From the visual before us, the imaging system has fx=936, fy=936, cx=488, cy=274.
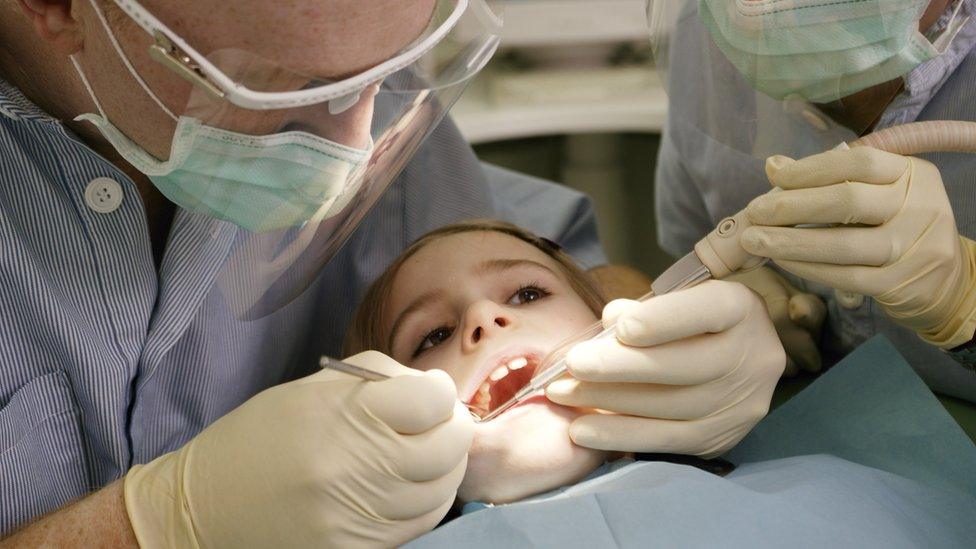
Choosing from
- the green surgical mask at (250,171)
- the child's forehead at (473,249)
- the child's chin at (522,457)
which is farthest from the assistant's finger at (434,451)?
the child's forehead at (473,249)

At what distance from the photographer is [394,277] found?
174cm

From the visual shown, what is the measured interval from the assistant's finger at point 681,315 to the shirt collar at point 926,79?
47cm

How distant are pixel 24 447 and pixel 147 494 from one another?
0.77ft

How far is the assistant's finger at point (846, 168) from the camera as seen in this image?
129 centimetres

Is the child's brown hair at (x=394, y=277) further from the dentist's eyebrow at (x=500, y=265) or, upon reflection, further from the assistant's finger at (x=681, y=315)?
the assistant's finger at (x=681, y=315)

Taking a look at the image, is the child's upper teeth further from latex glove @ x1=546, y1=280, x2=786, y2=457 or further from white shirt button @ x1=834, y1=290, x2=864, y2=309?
white shirt button @ x1=834, y1=290, x2=864, y2=309

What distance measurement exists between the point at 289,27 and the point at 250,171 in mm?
222

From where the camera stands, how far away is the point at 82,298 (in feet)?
4.69

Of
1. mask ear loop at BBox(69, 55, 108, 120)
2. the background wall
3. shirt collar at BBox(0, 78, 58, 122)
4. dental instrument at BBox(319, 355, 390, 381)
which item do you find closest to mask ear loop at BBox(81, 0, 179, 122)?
mask ear loop at BBox(69, 55, 108, 120)

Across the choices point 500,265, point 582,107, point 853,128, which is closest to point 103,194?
point 500,265

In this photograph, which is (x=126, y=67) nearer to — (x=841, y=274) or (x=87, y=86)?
(x=87, y=86)

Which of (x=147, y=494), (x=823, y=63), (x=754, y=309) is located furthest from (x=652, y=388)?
(x=147, y=494)

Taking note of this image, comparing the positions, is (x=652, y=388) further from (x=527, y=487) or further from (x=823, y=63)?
(x=823, y=63)

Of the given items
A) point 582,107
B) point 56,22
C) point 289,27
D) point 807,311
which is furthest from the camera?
point 582,107
